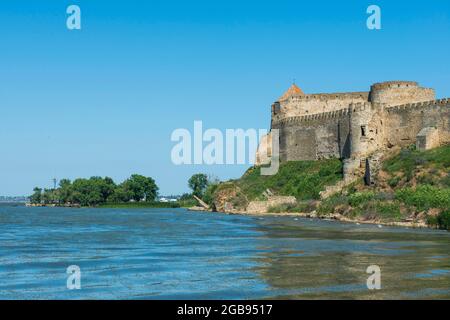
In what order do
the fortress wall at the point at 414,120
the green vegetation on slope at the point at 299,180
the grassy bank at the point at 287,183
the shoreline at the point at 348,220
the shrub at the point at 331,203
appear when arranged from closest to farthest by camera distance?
1. the shoreline at the point at 348,220
2. the shrub at the point at 331,203
3. the fortress wall at the point at 414,120
4. the green vegetation on slope at the point at 299,180
5. the grassy bank at the point at 287,183

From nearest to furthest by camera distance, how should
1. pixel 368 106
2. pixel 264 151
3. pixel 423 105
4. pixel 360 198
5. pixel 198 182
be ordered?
1. pixel 360 198
2. pixel 423 105
3. pixel 368 106
4. pixel 264 151
5. pixel 198 182

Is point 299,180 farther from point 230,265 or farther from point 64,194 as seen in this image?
point 64,194

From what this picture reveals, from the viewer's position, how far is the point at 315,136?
66312mm

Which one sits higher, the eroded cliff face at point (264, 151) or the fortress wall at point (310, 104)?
the fortress wall at point (310, 104)

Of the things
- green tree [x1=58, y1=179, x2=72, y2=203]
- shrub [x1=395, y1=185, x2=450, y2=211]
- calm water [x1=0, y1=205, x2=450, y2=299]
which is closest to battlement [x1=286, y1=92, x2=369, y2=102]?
shrub [x1=395, y1=185, x2=450, y2=211]

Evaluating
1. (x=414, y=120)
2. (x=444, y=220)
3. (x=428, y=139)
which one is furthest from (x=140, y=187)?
(x=444, y=220)

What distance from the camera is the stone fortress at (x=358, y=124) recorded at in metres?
52.4

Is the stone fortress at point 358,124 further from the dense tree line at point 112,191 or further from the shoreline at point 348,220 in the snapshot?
the dense tree line at point 112,191

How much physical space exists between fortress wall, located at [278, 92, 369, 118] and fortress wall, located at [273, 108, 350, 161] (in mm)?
1841

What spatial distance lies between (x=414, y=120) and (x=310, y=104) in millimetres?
19618

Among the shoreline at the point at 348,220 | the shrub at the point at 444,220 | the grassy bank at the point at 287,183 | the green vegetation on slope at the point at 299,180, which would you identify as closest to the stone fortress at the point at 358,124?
the green vegetation on slope at the point at 299,180

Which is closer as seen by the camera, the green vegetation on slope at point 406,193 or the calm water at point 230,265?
the calm water at point 230,265

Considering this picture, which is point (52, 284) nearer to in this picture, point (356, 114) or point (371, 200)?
point (371, 200)

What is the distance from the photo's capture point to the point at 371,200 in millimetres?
44656
